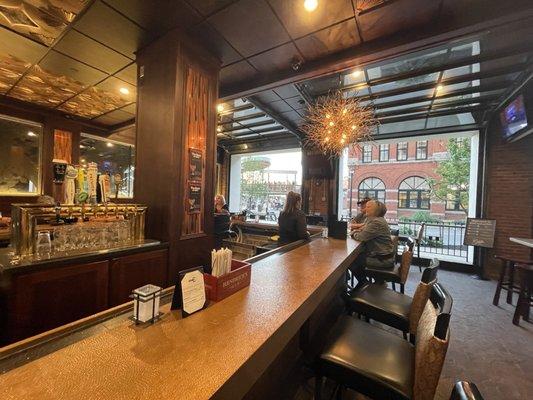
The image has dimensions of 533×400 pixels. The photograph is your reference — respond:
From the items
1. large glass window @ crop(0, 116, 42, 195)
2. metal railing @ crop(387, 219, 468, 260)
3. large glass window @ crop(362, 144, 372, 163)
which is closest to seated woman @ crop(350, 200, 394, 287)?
metal railing @ crop(387, 219, 468, 260)

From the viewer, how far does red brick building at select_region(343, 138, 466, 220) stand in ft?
47.3

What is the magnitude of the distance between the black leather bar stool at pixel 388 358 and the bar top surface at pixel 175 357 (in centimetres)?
33

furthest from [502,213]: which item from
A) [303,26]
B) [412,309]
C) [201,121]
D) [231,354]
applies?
[231,354]

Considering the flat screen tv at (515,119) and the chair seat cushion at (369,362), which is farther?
the flat screen tv at (515,119)

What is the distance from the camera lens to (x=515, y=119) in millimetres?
4020

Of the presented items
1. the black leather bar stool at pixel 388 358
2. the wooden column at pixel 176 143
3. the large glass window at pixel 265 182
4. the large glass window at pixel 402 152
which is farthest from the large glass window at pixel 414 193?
the black leather bar stool at pixel 388 358

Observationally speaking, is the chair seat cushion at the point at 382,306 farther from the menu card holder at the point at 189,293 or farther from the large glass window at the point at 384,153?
the large glass window at the point at 384,153

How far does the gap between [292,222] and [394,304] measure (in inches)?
59.8

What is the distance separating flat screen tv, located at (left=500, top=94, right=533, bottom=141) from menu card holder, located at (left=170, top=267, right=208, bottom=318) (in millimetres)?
5175

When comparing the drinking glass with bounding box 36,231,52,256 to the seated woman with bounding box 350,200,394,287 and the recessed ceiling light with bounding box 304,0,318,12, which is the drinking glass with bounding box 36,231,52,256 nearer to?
the recessed ceiling light with bounding box 304,0,318,12

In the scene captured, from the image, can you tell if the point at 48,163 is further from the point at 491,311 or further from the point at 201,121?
the point at 491,311

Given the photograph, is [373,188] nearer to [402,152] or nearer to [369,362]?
[402,152]

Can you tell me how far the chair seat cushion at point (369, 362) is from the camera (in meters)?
1.17

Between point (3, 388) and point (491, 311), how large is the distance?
498 centimetres
